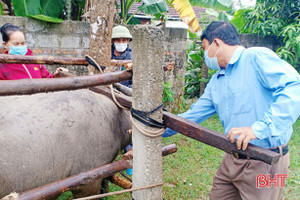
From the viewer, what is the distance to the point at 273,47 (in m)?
7.07

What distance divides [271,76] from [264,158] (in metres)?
0.57

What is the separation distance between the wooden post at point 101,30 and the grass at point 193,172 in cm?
161

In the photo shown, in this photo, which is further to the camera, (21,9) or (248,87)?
(21,9)

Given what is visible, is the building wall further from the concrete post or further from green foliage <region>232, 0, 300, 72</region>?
green foliage <region>232, 0, 300, 72</region>

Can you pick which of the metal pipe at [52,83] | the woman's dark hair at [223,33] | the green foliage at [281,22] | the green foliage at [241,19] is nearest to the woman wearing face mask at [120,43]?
the woman's dark hair at [223,33]

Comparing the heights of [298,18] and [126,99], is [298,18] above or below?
above

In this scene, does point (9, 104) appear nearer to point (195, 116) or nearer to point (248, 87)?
point (195, 116)

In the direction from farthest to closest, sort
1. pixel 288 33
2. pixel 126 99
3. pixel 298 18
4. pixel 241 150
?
pixel 298 18 → pixel 288 33 → pixel 126 99 → pixel 241 150

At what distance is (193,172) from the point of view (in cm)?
374

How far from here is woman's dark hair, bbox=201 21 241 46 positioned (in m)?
1.76

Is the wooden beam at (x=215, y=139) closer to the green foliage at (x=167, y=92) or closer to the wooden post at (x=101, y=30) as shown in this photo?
the wooden post at (x=101, y=30)

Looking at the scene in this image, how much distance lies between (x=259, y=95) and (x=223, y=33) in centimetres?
47

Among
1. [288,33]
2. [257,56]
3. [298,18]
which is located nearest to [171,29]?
[288,33]

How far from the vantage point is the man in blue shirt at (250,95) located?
1487 millimetres
